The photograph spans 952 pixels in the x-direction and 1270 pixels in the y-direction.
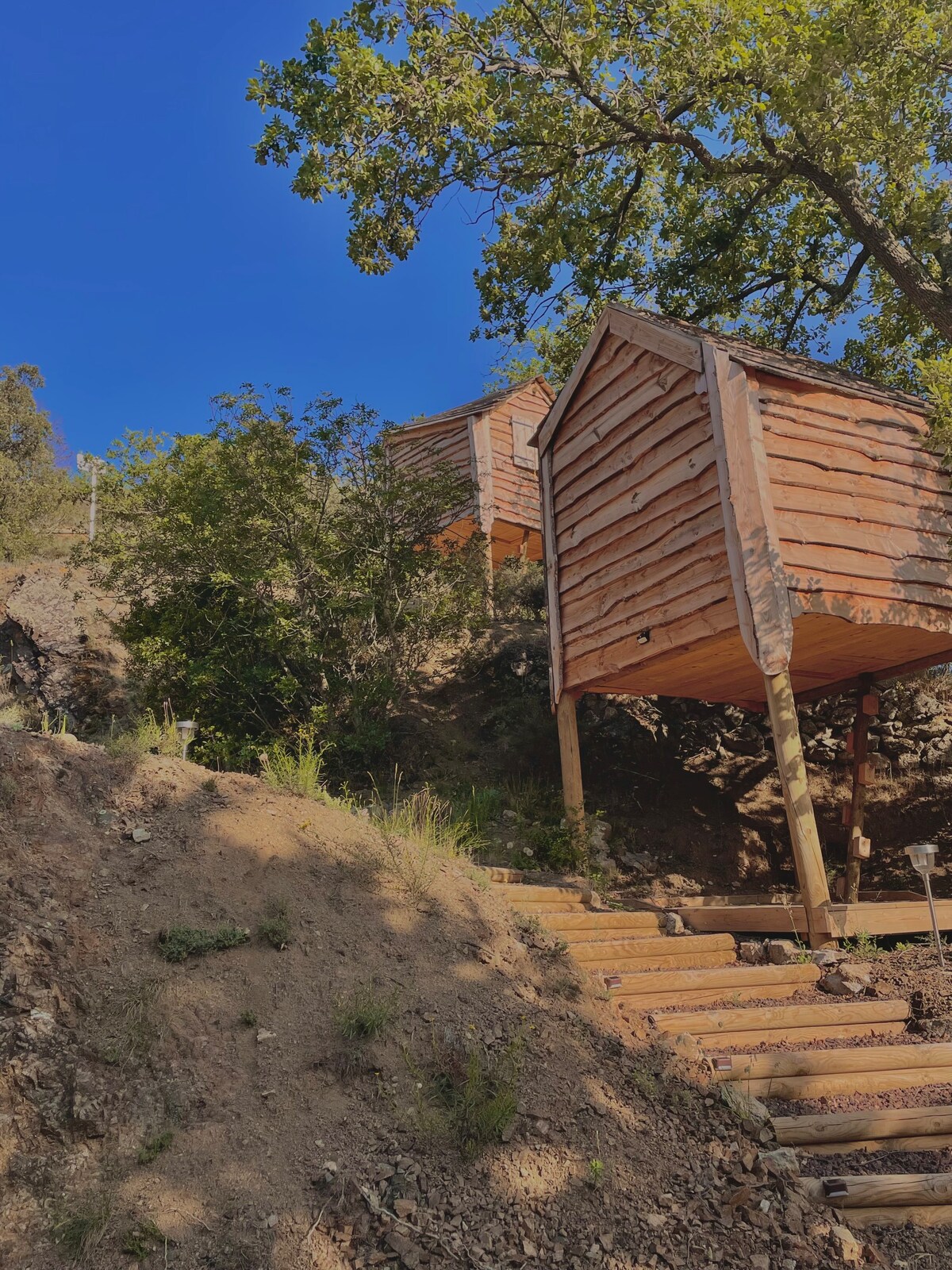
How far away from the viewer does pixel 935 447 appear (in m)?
9.04

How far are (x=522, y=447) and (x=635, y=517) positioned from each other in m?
10.4

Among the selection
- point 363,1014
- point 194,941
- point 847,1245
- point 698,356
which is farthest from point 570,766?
point 847,1245

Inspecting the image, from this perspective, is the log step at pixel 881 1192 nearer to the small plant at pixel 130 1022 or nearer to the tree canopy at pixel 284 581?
the small plant at pixel 130 1022

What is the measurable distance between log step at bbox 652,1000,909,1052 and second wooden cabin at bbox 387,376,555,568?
12554 mm

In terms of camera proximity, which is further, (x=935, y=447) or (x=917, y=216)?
(x=917, y=216)

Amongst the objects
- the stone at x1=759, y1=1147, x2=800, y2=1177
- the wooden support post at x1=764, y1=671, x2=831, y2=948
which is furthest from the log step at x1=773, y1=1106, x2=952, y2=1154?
the wooden support post at x1=764, y1=671, x2=831, y2=948

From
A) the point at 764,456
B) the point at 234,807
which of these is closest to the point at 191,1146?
the point at 234,807

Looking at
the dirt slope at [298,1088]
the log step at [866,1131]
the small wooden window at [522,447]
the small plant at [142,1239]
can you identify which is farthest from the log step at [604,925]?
the small wooden window at [522,447]

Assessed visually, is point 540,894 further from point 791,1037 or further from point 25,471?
point 25,471

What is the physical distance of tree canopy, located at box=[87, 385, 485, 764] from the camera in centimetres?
1058

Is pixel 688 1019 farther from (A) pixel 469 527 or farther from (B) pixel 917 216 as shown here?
(A) pixel 469 527

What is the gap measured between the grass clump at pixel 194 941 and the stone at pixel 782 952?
438 centimetres

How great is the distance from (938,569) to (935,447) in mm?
1460

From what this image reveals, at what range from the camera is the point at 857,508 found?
8305 millimetres
